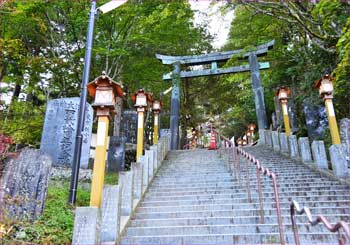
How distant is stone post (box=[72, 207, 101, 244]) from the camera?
11.7ft

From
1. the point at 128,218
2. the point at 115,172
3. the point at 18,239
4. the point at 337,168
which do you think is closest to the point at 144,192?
the point at 128,218

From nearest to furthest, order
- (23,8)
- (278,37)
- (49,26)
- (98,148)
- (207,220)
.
Result: (98,148) < (207,220) < (23,8) < (49,26) < (278,37)

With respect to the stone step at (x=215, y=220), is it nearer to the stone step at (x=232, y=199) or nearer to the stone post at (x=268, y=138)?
the stone step at (x=232, y=199)

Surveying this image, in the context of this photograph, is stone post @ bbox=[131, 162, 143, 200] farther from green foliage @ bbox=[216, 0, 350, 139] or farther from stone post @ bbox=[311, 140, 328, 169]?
green foliage @ bbox=[216, 0, 350, 139]

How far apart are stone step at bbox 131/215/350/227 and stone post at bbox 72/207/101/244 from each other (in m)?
1.39

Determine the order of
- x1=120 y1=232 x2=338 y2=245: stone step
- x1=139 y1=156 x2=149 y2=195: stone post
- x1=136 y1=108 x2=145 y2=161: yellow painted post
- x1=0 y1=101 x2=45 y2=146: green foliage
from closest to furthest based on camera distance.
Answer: x1=120 y1=232 x2=338 y2=245: stone step → x1=139 y1=156 x2=149 y2=195: stone post → x1=136 y1=108 x2=145 y2=161: yellow painted post → x1=0 y1=101 x2=45 y2=146: green foliage

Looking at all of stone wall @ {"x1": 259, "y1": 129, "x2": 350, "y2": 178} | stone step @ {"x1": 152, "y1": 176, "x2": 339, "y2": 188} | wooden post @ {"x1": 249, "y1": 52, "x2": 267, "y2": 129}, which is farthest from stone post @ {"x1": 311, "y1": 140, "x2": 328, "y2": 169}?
wooden post @ {"x1": 249, "y1": 52, "x2": 267, "y2": 129}

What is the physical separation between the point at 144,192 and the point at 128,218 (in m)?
1.46

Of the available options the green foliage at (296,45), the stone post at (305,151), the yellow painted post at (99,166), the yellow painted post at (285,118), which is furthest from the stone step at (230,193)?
the yellow painted post at (285,118)

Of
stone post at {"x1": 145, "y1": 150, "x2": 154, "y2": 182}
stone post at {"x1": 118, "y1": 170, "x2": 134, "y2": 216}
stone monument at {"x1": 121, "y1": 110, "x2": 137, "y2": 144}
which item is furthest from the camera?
stone monument at {"x1": 121, "y1": 110, "x2": 137, "y2": 144}

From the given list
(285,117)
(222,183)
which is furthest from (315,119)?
(222,183)

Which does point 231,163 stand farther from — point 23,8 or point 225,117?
point 225,117

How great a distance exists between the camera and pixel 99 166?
4.38 meters

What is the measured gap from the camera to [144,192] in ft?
21.0
